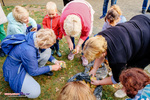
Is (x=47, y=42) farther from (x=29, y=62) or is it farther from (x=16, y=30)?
(x=16, y=30)

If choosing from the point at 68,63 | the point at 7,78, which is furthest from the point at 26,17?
the point at 68,63

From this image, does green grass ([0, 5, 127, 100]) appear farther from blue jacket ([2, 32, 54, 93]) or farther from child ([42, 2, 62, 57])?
child ([42, 2, 62, 57])

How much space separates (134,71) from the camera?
4.19ft

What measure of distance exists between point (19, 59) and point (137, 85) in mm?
1866

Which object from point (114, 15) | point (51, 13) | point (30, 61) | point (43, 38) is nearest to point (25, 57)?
point (30, 61)

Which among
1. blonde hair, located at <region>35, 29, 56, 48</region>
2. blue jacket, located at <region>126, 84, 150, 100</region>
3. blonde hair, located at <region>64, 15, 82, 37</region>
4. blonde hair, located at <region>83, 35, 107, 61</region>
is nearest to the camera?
blue jacket, located at <region>126, 84, 150, 100</region>

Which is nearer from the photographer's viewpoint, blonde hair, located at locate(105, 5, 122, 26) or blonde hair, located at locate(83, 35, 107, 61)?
blonde hair, located at locate(83, 35, 107, 61)

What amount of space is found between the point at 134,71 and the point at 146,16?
1.31 m

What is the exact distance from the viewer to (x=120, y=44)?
5.55 feet

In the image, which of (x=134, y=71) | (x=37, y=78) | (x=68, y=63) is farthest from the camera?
(x=68, y=63)

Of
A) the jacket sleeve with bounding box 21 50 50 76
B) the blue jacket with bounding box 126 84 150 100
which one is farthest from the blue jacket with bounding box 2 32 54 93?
the blue jacket with bounding box 126 84 150 100

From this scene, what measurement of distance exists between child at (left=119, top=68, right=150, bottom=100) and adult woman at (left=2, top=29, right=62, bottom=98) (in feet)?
4.25

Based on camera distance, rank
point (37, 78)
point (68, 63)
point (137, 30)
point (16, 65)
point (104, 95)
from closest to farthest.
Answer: point (137, 30)
point (16, 65)
point (104, 95)
point (37, 78)
point (68, 63)

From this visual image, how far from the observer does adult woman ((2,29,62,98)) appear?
6.24ft
